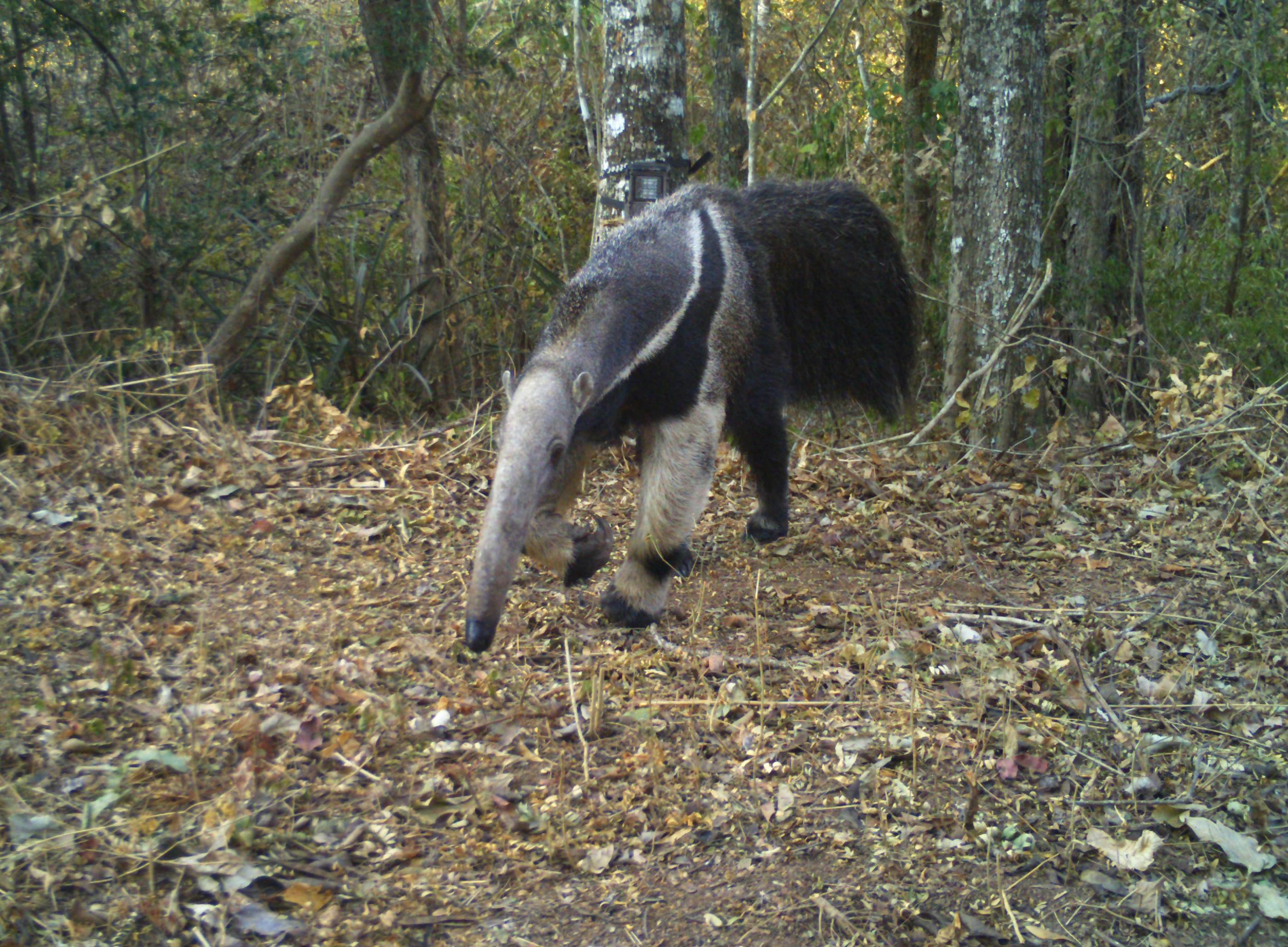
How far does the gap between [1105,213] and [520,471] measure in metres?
5.29

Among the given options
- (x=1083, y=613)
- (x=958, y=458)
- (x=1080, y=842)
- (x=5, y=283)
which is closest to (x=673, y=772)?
(x=1080, y=842)

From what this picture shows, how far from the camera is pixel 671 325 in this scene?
3.90 m

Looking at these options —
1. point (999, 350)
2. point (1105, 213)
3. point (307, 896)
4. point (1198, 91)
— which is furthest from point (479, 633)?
point (1198, 91)

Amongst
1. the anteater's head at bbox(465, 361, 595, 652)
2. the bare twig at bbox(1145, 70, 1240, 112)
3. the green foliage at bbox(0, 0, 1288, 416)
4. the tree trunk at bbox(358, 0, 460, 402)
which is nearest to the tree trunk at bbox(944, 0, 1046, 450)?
the green foliage at bbox(0, 0, 1288, 416)

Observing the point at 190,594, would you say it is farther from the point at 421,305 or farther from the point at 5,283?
the point at 421,305

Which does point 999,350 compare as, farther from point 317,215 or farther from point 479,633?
point 317,215

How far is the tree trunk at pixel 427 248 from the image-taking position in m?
7.27

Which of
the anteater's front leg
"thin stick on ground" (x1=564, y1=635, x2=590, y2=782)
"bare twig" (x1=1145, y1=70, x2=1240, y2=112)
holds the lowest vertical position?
"thin stick on ground" (x1=564, y1=635, x2=590, y2=782)

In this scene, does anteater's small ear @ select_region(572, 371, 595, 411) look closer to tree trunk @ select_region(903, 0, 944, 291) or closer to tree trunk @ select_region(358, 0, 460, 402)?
tree trunk @ select_region(358, 0, 460, 402)

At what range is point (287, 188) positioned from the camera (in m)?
8.34

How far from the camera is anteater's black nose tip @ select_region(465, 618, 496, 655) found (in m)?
3.03

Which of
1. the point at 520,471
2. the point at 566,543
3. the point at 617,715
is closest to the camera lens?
the point at 520,471

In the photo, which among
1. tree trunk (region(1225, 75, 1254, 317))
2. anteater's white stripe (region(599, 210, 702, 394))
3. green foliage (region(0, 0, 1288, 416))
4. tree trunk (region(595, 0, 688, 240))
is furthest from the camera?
tree trunk (region(1225, 75, 1254, 317))

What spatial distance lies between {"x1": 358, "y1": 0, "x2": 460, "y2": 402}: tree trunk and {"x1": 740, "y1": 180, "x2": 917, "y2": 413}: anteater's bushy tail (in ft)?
9.25
